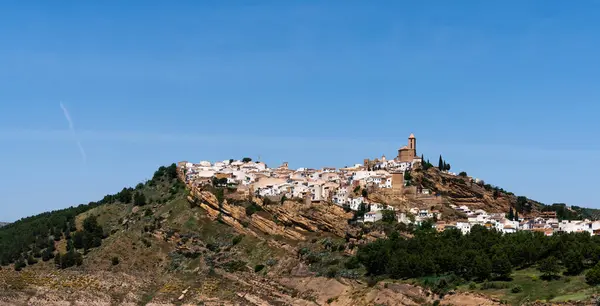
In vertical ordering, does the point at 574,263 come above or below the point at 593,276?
above

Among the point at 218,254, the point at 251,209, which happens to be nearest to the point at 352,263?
the point at 218,254

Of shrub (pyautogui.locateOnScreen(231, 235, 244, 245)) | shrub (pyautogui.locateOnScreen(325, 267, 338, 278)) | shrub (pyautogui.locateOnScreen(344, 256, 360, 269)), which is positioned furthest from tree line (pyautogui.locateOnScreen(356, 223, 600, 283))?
shrub (pyautogui.locateOnScreen(231, 235, 244, 245))

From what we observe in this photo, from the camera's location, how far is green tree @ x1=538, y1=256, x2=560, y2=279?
57750mm

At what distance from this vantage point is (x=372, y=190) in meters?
88.9

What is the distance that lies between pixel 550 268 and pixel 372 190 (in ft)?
109

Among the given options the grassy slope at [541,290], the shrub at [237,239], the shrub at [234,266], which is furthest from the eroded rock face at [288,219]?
the grassy slope at [541,290]

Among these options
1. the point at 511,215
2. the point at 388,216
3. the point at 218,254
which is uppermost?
the point at 511,215

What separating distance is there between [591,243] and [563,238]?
4.10 meters

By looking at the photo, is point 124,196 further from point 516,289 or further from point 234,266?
point 516,289

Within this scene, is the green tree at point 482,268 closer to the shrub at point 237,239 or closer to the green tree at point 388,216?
the green tree at point 388,216

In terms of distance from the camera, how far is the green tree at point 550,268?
189 ft

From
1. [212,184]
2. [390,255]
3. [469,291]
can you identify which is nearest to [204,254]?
[212,184]

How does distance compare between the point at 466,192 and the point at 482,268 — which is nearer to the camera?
the point at 482,268

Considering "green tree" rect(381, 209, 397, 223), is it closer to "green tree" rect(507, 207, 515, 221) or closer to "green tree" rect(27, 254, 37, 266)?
"green tree" rect(507, 207, 515, 221)
